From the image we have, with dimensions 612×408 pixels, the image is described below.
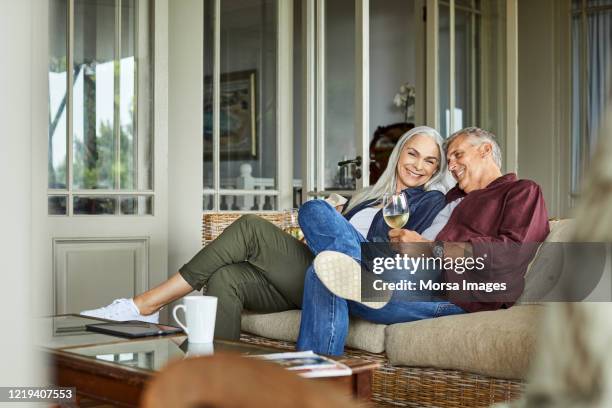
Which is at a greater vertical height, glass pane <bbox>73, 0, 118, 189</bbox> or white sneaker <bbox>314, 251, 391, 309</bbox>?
glass pane <bbox>73, 0, 118, 189</bbox>

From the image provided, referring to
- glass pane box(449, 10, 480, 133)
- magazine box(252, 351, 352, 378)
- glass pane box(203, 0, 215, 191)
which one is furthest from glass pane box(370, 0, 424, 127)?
magazine box(252, 351, 352, 378)

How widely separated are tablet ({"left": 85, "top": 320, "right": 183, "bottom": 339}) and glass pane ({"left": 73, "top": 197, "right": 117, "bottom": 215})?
1800 mm

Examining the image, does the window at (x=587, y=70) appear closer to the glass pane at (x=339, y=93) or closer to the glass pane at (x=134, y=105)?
the glass pane at (x=339, y=93)

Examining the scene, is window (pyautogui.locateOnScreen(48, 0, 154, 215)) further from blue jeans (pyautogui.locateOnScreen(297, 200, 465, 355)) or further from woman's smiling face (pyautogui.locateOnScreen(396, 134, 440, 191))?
blue jeans (pyautogui.locateOnScreen(297, 200, 465, 355))

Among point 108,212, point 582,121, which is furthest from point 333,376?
point 582,121

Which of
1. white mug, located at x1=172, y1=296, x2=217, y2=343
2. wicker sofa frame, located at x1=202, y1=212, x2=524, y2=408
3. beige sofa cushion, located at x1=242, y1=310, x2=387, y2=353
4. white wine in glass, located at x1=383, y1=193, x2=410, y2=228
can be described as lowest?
wicker sofa frame, located at x1=202, y1=212, x2=524, y2=408

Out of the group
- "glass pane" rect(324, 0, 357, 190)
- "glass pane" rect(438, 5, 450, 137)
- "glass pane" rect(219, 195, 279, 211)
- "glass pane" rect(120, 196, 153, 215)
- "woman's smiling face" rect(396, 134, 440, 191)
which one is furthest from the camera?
"glass pane" rect(324, 0, 357, 190)

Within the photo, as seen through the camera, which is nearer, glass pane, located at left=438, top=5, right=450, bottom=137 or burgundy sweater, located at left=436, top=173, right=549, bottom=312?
burgundy sweater, located at left=436, top=173, right=549, bottom=312

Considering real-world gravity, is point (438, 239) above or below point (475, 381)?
above

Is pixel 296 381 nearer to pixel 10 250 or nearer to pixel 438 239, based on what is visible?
pixel 10 250

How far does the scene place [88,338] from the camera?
94.3 inches

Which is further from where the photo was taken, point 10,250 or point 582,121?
point 582,121

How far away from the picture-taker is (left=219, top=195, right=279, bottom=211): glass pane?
508cm

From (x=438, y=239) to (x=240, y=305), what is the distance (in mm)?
813
